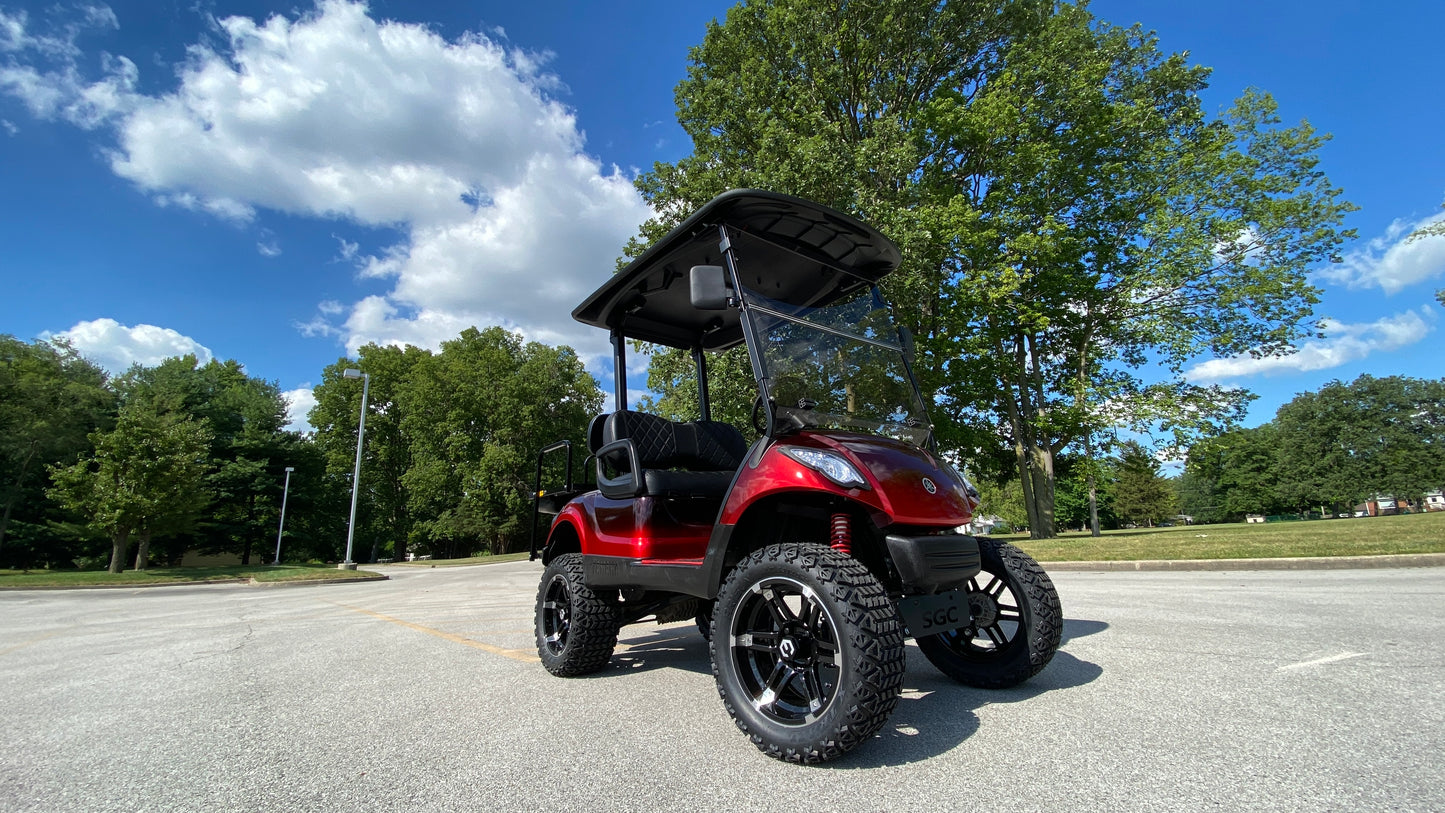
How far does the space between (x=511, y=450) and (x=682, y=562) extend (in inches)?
1590

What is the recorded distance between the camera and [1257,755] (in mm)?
2008

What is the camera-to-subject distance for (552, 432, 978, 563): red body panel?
245 cm

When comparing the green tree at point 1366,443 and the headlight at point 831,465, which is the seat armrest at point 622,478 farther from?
the green tree at point 1366,443

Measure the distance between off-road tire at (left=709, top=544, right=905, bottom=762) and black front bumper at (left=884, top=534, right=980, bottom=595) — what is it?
198 millimetres

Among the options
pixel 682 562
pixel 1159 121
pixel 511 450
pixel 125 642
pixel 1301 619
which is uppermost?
pixel 1159 121

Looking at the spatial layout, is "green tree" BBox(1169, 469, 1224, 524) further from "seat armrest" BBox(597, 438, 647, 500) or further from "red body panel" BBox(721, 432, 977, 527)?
"seat armrest" BBox(597, 438, 647, 500)

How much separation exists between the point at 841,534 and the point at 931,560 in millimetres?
388

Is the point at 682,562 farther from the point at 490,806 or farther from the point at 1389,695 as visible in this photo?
the point at 1389,695

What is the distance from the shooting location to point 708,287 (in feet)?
9.71

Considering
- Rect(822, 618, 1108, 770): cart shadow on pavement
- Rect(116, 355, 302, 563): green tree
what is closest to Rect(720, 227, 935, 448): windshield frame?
Rect(822, 618, 1108, 770): cart shadow on pavement

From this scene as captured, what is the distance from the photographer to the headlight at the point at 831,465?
244cm

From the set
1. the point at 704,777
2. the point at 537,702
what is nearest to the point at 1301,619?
the point at 704,777

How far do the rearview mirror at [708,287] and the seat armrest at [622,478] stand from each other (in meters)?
1.03

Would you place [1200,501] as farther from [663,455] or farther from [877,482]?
[877,482]
